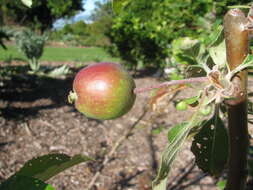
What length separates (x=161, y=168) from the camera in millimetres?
474

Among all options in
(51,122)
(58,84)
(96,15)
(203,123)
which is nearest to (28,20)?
(96,15)

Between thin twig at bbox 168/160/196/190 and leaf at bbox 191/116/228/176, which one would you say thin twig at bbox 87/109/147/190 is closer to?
thin twig at bbox 168/160/196/190

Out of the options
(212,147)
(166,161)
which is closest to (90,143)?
(212,147)

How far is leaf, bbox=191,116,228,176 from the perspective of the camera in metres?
0.66

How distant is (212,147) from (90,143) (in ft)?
8.93

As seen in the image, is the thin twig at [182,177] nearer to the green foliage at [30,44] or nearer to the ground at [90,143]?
the ground at [90,143]

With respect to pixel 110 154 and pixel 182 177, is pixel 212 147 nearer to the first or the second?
pixel 182 177

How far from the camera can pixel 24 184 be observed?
1.46 ft

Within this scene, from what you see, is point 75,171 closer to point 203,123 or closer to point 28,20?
point 203,123

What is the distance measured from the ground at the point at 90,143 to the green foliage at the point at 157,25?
1.08m

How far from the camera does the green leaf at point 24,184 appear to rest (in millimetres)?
435

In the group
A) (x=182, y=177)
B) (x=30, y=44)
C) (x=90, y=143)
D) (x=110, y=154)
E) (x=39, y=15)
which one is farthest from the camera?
(x=39, y=15)

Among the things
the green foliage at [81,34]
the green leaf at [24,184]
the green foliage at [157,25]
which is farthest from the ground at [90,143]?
the green foliage at [81,34]

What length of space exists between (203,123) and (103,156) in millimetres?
2421
